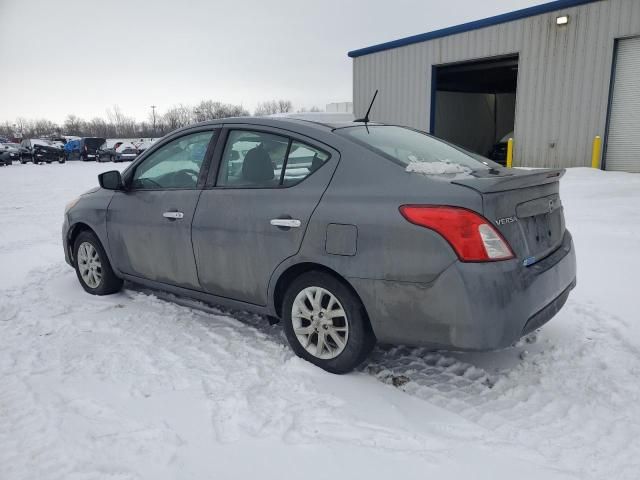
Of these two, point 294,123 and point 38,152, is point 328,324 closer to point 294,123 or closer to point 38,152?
point 294,123

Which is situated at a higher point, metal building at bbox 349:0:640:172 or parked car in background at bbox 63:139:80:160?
metal building at bbox 349:0:640:172

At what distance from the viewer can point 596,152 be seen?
1324 centimetres

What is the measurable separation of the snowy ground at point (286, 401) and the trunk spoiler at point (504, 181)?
1.18 metres

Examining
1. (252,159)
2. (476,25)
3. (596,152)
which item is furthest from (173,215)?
(476,25)

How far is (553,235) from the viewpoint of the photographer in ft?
10.0

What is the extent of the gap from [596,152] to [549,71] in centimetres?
278

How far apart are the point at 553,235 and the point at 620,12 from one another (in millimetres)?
12648

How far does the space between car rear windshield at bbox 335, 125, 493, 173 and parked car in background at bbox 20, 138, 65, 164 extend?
113 feet

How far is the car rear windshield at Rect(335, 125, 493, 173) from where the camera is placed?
119 inches

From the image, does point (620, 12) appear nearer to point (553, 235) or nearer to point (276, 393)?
point (553, 235)

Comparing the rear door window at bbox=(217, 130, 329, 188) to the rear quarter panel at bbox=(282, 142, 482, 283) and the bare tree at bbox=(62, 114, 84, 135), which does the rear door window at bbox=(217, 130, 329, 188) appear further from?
the bare tree at bbox=(62, 114, 84, 135)

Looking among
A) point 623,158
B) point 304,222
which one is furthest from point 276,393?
point 623,158

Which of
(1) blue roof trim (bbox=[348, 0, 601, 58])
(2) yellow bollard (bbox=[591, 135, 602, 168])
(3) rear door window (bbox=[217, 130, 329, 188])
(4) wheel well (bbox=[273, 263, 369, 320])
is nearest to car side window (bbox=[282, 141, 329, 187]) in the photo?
(3) rear door window (bbox=[217, 130, 329, 188])

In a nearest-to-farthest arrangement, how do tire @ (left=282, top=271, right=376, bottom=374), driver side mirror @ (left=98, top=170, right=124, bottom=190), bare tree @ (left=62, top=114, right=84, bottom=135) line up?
tire @ (left=282, top=271, right=376, bottom=374) < driver side mirror @ (left=98, top=170, right=124, bottom=190) < bare tree @ (left=62, top=114, right=84, bottom=135)
